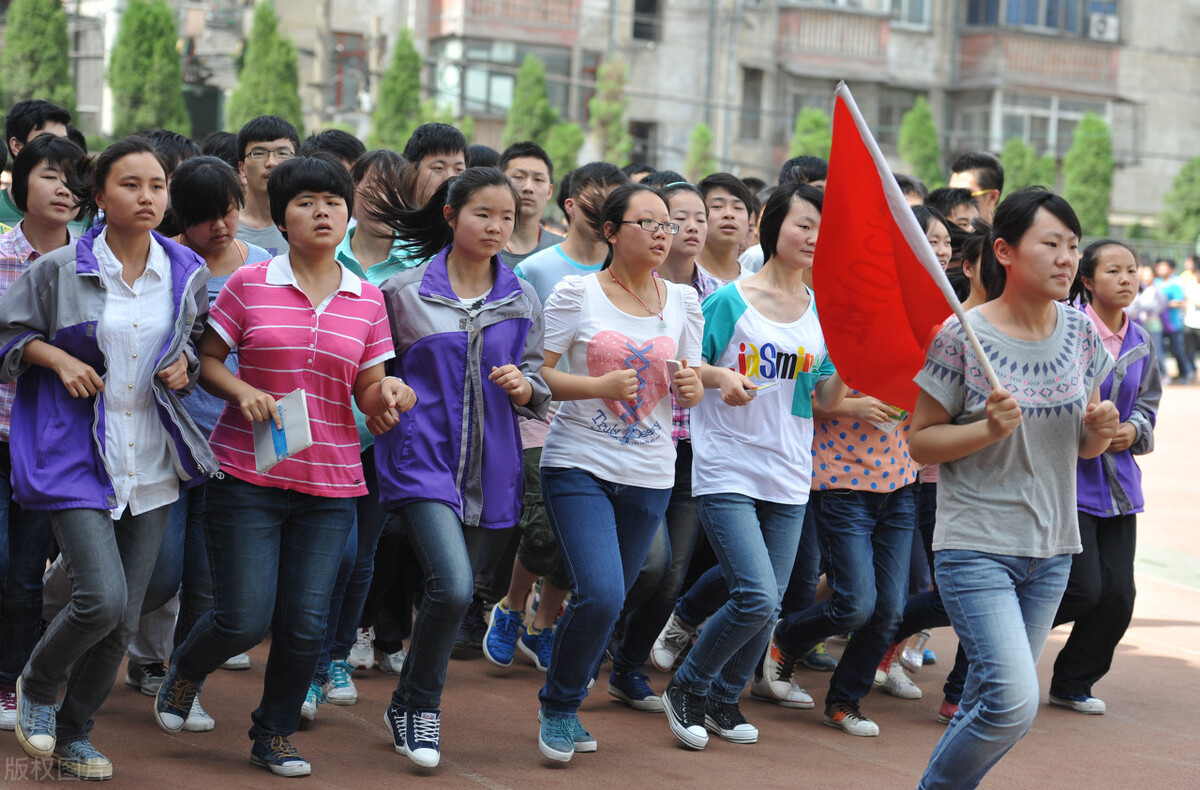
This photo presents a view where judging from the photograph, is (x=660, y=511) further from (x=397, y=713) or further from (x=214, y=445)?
(x=214, y=445)

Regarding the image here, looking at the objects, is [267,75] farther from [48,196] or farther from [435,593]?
[435,593]

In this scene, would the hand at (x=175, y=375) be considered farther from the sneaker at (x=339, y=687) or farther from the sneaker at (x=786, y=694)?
the sneaker at (x=786, y=694)

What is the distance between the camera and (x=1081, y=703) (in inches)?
263

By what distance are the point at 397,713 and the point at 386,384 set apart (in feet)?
4.17

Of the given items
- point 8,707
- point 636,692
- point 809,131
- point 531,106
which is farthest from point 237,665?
point 809,131

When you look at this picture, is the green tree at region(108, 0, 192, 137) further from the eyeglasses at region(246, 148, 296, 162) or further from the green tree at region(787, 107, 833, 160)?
the eyeglasses at region(246, 148, 296, 162)

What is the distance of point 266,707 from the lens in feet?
16.2

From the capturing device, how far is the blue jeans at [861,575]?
5.88 metres

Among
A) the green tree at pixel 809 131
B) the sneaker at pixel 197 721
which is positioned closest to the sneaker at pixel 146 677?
the sneaker at pixel 197 721

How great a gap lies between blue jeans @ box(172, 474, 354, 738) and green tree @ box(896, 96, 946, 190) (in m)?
31.7

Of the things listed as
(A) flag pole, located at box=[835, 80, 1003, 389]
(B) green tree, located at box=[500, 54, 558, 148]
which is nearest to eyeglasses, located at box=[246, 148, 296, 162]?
(A) flag pole, located at box=[835, 80, 1003, 389]

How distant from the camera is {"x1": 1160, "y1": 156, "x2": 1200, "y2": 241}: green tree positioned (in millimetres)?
35375

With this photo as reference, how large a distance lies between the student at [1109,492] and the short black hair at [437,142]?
2.94 meters

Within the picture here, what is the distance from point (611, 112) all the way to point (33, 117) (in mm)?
25509
